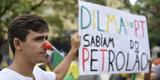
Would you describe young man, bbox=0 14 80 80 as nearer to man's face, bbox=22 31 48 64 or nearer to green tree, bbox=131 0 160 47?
man's face, bbox=22 31 48 64

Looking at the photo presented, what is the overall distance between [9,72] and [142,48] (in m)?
2.98

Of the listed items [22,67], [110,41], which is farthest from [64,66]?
[110,41]

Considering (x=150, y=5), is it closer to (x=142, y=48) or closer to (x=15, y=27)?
(x=142, y=48)

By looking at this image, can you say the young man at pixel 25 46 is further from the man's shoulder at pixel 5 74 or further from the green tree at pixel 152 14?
the green tree at pixel 152 14

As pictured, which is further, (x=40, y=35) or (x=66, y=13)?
(x=66, y=13)

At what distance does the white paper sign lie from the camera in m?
4.53

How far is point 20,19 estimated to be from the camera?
9.47 feet

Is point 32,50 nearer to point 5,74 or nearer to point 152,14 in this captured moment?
point 5,74

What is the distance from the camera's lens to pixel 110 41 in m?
4.98

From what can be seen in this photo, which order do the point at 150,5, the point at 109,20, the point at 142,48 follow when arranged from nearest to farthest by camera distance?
the point at 109,20 → the point at 142,48 → the point at 150,5

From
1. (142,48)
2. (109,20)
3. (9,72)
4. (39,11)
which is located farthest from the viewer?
(39,11)

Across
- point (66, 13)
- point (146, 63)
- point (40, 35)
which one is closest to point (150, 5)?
point (66, 13)

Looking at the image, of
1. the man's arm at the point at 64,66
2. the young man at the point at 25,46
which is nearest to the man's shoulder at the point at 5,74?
the young man at the point at 25,46

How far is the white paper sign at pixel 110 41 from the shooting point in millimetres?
4527
